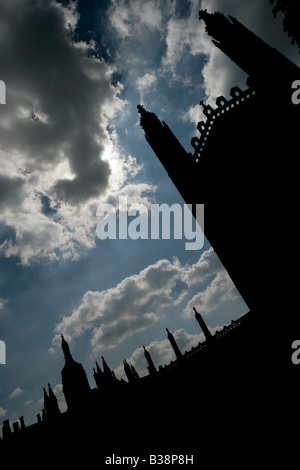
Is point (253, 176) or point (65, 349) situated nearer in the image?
point (253, 176)

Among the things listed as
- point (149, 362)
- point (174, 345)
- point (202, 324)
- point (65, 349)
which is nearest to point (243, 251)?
point (202, 324)

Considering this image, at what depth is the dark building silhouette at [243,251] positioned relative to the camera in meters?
8.96

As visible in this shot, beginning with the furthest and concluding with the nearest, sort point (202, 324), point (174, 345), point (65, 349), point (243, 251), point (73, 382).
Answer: point (65, 349) < point (73, 382) < point (174, 345) < point (202, 324) < point (243, 251)

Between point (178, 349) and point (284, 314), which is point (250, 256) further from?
point (178, 349)

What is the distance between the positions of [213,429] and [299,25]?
17.8 m

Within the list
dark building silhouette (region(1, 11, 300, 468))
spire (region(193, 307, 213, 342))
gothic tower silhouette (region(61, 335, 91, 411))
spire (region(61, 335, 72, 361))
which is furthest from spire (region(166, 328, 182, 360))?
spire (region(61, 335, 72, 361))

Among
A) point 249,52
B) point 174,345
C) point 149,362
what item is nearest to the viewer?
point 249,52

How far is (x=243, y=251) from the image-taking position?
10.3 meters

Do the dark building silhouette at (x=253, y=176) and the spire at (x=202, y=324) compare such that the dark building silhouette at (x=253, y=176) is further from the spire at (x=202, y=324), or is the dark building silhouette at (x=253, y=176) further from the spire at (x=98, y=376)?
the spire at (x=98, y=376)

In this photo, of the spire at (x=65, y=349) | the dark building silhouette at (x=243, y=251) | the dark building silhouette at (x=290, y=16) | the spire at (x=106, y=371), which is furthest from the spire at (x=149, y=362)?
the dark building silhouette at (x=290, y=16)

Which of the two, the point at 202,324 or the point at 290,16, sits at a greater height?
the point at 290,16

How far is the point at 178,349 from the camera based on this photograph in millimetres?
34656

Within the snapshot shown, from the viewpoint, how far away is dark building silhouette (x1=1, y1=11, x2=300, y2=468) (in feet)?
29.4

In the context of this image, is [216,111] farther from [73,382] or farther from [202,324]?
[73,382]
